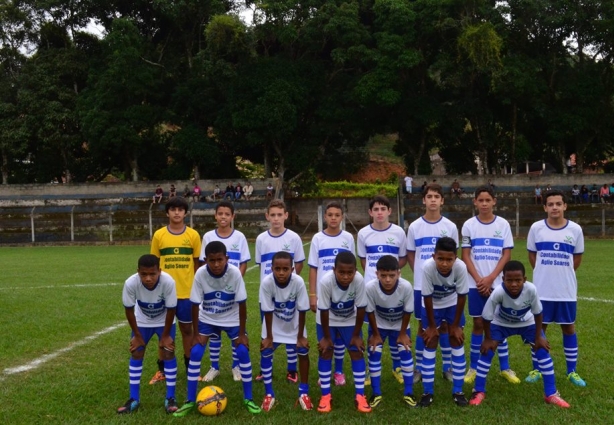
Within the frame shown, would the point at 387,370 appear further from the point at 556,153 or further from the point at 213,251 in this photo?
the point at 556,153

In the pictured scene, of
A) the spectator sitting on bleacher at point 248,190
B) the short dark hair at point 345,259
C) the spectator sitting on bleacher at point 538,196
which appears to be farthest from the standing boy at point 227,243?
the spectator sitting on bleacher at point 248,190

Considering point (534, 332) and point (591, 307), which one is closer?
point (534, 332)

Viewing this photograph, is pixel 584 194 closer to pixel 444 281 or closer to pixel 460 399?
pixel 444 281

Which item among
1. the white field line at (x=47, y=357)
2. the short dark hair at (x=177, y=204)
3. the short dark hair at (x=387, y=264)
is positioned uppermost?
the short dark hair at (x=177, y=204)

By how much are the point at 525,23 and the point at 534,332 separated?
100 ft

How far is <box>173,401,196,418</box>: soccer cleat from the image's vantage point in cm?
490

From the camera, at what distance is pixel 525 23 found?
31891 millimetres

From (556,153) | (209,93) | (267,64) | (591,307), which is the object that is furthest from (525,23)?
(591,307)

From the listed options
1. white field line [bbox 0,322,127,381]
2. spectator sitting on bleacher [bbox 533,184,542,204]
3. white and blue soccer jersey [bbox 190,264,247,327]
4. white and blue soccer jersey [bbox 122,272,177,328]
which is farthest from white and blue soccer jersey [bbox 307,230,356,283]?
spectator sitting on bleacher [bbox 533,184,542,204]

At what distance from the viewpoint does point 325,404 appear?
505cm

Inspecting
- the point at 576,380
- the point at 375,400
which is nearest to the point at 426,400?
the point at 375,400

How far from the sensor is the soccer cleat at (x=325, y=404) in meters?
5.00

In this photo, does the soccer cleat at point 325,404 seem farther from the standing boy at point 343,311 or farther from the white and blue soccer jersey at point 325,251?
the white and blue soccer jersey at point 325,251

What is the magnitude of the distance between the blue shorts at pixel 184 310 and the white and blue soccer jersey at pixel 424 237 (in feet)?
7.77
